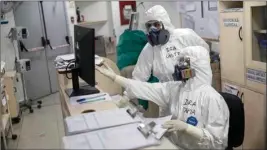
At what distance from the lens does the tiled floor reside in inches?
136

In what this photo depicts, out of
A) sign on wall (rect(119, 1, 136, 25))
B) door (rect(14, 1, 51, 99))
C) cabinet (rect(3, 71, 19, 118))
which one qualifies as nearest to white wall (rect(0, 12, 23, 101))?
door (rect(14, 1, 51, 99))

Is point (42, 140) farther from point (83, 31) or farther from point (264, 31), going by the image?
point (264, 31)

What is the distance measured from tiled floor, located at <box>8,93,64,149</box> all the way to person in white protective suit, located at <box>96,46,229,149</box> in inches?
68.3

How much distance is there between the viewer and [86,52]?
195 centimetres

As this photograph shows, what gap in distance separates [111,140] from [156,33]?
5.32 ft

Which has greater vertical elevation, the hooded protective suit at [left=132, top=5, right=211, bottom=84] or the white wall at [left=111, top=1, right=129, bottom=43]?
the white wall at [left=111, top=1, right=129, bottom=43]

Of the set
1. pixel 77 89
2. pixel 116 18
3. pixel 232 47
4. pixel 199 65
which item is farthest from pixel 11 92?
pixel 199 65

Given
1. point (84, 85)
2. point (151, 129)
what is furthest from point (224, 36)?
point (151, 129)

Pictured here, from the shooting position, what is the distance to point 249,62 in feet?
8.50

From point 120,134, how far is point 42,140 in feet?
8.36

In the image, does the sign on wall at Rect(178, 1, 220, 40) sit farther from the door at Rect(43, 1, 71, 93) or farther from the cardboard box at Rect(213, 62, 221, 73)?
the door at Rect(43, 1, 71, 93)

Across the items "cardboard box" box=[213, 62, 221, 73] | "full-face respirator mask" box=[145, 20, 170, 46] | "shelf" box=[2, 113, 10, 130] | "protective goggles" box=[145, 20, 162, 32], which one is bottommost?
"shelf" box=[2, 113, 10, 130]

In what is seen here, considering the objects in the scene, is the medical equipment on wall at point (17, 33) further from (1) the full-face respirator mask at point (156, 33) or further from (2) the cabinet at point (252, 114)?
(2) the cabinet at point (252, 114)

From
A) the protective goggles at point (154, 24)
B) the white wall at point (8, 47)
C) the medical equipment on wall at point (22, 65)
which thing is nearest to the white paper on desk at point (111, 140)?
the protective goggles at point (154, 24)
